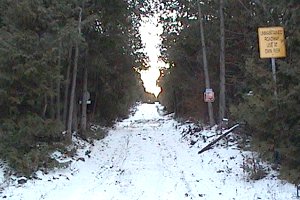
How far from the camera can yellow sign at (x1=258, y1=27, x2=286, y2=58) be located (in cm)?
1018

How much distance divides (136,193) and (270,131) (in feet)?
11.3

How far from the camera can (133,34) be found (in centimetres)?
2806

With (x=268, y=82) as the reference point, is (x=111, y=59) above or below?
above

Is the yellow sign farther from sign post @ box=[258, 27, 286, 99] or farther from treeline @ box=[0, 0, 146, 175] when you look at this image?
treeline @ box=[0, 0, 146, 175]

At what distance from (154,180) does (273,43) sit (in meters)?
4.80

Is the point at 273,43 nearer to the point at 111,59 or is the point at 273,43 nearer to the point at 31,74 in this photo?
the point at 31,74

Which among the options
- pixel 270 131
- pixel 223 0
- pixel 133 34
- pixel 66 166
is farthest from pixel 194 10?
pixel 270 131

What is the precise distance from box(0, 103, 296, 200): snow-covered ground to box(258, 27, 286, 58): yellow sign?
2.99 m

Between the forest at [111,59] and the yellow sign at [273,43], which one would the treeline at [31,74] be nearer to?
the forest at [111,59]

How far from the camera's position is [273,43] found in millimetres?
10258

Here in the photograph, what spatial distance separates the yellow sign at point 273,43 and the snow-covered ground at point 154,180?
2986 mm

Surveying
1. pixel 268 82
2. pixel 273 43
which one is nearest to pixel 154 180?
pixel 268 82

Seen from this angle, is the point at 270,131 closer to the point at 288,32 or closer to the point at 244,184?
the point at 244,184

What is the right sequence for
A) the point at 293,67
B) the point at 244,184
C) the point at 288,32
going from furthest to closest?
the point at 244,184, the point at 288,32, the point at 293,67
